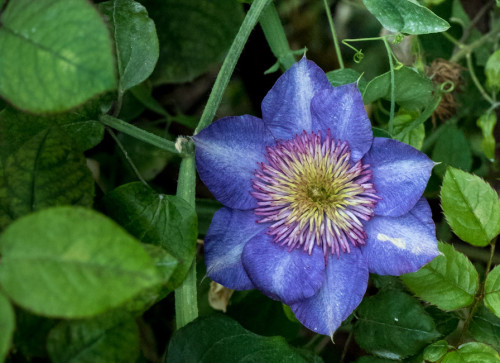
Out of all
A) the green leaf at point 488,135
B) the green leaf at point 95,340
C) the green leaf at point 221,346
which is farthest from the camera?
the green leaf at point 488,135

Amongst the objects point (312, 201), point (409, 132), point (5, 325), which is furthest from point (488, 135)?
point (5, 325)

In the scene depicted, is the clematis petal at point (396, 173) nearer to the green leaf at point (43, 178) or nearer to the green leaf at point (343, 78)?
the green leaf at point (343, 78)

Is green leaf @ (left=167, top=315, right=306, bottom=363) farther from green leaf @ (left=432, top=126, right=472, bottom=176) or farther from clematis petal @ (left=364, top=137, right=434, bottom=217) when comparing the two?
green leaf @ (left=432, top=126, right=472, bottom=176)

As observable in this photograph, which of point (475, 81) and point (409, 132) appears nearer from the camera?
point (409, 132)

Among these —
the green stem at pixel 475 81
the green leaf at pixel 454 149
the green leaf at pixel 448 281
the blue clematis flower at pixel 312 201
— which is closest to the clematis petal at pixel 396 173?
the blue clematis flower at pixel 312 201

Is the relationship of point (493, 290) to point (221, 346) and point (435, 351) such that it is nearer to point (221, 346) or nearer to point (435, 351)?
point (435, 351)
